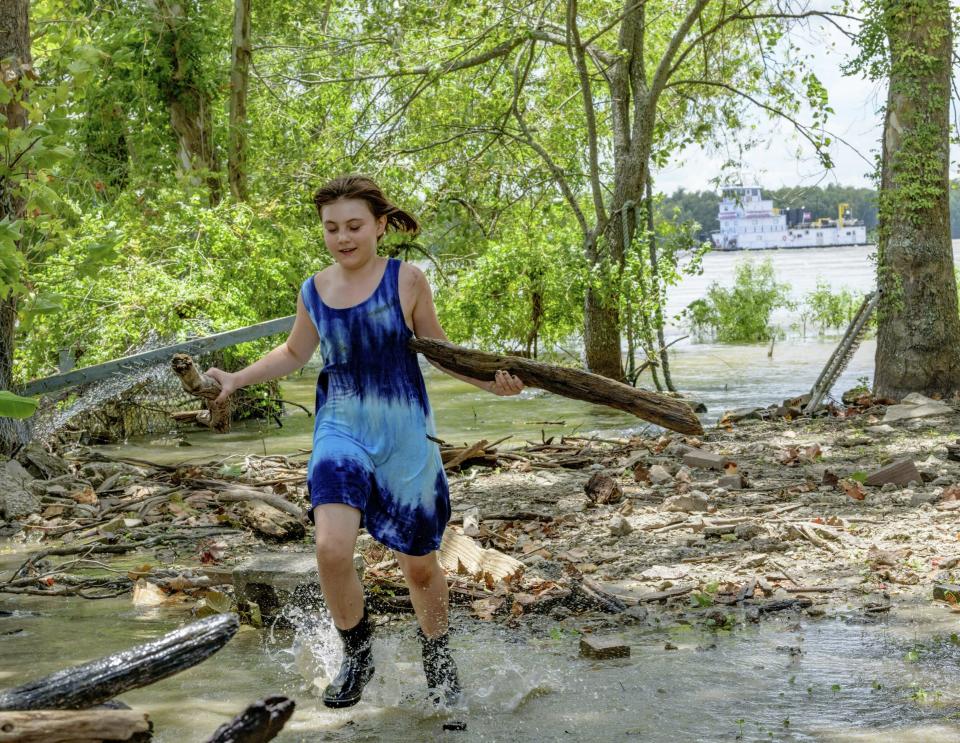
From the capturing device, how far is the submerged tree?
1269cm

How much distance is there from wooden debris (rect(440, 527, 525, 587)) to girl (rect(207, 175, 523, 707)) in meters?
1.67

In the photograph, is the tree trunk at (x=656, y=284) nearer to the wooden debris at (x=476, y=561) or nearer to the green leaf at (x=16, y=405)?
the wooden debris at (x=476, y=561)

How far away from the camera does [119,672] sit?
3.02m

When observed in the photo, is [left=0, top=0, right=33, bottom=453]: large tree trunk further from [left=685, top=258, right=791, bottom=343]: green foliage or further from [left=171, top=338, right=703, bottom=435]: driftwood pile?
[left=685, top=258, right=791, bottom=343]: green foliage

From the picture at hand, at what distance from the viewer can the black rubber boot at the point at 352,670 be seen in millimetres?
4359

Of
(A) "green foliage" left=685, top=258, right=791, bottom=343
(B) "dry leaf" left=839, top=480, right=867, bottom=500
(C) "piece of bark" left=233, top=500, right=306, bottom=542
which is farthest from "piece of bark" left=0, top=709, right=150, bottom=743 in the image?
(A) "green foliage" left=685, top=258, right=791, bottom=343

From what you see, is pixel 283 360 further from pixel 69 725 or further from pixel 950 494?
pixel 950 494

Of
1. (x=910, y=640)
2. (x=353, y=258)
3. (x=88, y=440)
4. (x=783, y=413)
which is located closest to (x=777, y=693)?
(x=910, y=640)

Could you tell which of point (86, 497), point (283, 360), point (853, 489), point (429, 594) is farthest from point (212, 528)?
point (853, 489)

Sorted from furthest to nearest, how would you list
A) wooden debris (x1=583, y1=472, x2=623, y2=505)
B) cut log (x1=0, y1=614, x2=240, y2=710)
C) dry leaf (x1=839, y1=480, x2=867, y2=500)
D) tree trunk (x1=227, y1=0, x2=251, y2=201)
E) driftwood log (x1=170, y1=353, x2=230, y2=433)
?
tree trunk (x1=227, y1=0, x2=251, y2=201) → wooden debris (x1=583, y1=472, x2=623, y2=505) → dry leaf (x1=839, y1=480, x2=867, y2=500) → driftwood log (x1=170, y1=353, x2=230, y2=433) → cut log (x1=0, y1=614, x2=240, y2=710)

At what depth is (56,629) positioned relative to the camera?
5.71 m

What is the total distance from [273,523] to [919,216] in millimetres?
8671

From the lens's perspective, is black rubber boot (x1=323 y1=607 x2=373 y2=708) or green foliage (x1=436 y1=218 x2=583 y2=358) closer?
black rubber boot (x1=323 y1=607 x2=373 y2=708)

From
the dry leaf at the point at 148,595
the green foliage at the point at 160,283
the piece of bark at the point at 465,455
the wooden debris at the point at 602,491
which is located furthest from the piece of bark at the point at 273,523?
the green foliage at the point at 160,283
